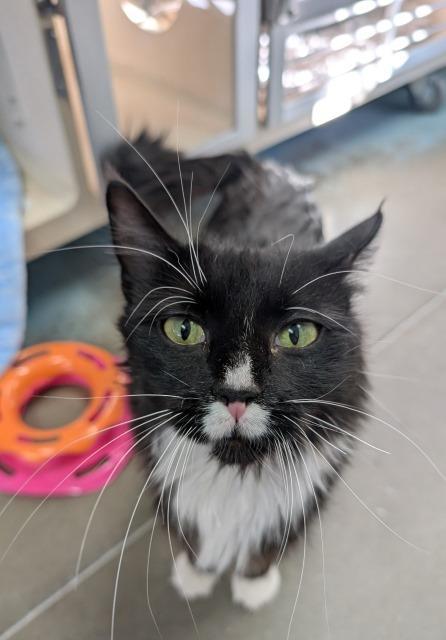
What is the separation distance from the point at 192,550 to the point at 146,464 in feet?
0.59

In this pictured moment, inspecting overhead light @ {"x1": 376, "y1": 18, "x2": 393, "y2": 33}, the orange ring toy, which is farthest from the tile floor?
overhead light @ {"x1": 376, "y1": 18, "x2": 393, "y2": 33}

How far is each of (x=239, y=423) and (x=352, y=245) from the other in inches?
11.7

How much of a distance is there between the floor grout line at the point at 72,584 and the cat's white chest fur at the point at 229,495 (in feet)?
0.80

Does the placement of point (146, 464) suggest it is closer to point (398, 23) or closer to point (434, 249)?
point (434, 249)

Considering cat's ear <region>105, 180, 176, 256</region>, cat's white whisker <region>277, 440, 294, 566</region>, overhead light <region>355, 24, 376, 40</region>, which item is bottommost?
cat's white whisker <region>277, 440, 294, 566</region>

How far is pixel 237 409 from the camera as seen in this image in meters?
0.62

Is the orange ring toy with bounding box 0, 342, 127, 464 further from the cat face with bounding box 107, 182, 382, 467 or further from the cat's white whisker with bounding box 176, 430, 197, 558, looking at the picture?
the cat face with bounding box 107, 182, 382, 467

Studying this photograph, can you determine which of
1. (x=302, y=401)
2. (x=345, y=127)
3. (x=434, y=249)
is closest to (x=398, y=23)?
(x=345, y=127)

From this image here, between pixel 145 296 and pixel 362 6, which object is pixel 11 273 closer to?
pixel 145 296

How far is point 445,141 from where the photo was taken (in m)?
2.31

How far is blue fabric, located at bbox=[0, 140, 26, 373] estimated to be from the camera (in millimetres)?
1318

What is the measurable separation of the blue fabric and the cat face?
2.12 ft

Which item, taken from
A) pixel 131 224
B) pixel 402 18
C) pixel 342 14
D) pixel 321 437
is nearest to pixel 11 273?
pixel 131 224

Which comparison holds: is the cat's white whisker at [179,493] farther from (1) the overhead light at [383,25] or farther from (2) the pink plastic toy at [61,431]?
(1) the overhead light at [383,25]
